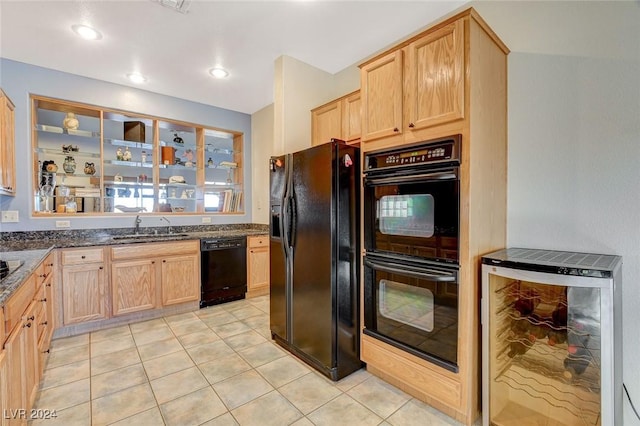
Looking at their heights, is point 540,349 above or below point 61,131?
below

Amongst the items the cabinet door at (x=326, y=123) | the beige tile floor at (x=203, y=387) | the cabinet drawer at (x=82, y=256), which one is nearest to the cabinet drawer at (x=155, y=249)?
the cabinet drawer at (x=82, y=256)

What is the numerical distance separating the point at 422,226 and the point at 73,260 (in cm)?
321

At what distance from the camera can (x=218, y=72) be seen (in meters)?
3.26

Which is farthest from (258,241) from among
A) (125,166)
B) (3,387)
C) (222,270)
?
(3,387)

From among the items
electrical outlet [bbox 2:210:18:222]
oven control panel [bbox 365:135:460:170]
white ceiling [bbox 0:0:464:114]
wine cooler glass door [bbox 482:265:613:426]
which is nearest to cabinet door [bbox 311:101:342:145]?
white ceiling [bbox 0:0:464:114]

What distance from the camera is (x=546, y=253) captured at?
1.71m

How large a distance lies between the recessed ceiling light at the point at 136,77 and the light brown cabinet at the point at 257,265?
2.27 metres

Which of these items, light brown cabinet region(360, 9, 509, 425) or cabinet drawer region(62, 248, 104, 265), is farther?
cabinet drawer region(62, 248, 104, 265)

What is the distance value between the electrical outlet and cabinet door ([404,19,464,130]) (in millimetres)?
3873

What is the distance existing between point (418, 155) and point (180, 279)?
9.89 ft

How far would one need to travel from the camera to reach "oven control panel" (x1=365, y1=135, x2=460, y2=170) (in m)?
1.61

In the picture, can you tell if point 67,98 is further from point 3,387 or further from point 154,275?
point 3,387

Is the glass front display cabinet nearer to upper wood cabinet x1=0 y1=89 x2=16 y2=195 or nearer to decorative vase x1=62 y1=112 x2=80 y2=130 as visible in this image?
decorative vase x1=62 y1=112 x2=80 y2=130

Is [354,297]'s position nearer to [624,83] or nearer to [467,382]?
[467,382]
